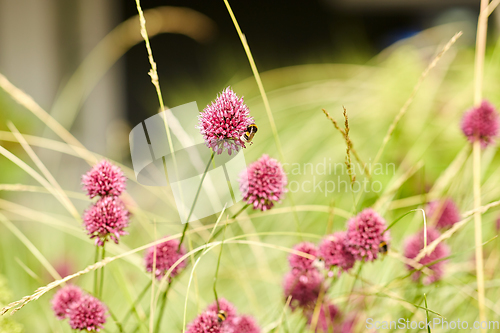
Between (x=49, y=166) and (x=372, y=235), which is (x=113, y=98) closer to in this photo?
(x=49, y=166)

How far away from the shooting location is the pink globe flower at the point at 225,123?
0.90 feet

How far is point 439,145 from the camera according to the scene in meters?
0.89

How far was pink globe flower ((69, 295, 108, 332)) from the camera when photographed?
12.9 inches

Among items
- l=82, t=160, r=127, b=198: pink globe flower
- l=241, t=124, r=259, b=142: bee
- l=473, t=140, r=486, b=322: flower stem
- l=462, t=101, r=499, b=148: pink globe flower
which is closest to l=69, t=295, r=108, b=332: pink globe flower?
l=82, t=160, r=127, b=198: pink globe flower

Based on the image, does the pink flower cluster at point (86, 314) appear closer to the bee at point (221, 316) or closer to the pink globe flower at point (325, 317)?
the bee at point (221, 316)

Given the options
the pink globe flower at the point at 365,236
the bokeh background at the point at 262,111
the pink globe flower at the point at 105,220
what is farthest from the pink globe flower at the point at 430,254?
the pink globe flower at the point at 105,220

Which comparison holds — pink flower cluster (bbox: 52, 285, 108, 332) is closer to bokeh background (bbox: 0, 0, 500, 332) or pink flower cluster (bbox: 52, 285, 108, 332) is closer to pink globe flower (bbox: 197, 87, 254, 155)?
bokeh background (bbox: 0, 0, 500, 332)

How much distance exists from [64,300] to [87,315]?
0.19 ft

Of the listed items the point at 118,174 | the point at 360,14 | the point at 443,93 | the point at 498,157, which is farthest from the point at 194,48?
the point at 118,174

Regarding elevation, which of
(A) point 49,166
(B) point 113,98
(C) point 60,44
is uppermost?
Answer: (C) point 60,44

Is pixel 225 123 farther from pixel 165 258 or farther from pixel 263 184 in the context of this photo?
pixel 165 258

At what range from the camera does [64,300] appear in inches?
14.7

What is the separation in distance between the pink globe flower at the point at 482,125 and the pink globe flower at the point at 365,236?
0.79 ft

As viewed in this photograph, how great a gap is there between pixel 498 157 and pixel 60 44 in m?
2.10
